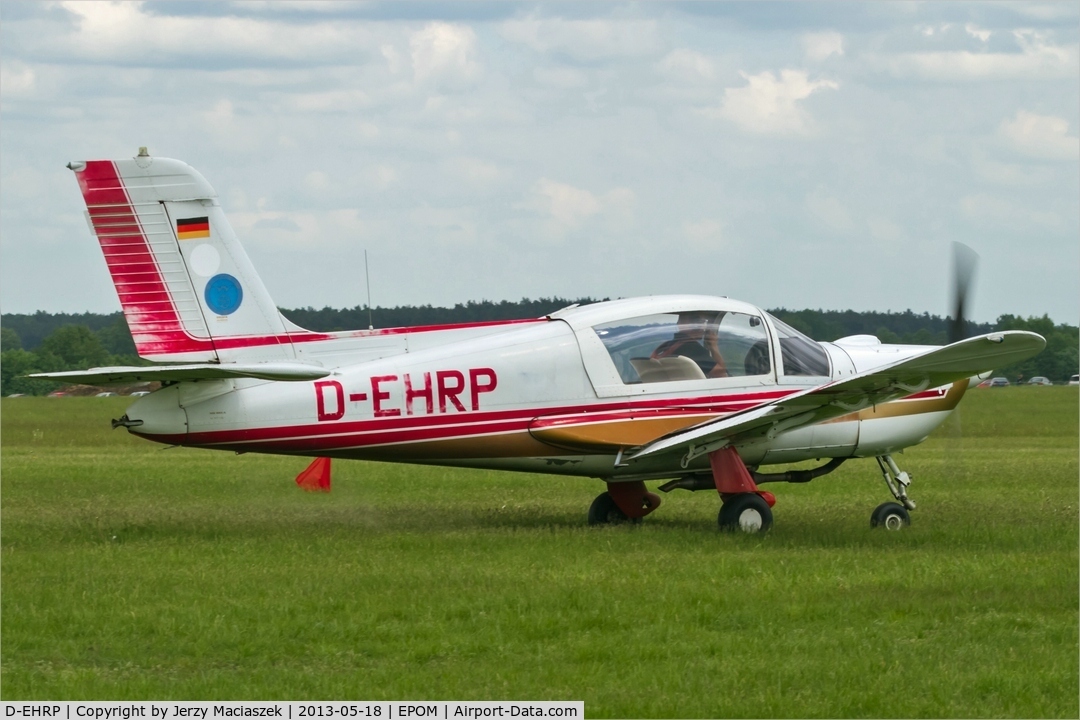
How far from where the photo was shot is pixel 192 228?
1243 centimetres

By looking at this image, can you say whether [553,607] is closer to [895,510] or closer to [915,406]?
[895,510]

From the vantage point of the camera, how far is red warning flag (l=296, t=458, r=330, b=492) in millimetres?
15562

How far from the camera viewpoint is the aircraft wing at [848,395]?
11.2m

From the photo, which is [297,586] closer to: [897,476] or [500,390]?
[500,390]

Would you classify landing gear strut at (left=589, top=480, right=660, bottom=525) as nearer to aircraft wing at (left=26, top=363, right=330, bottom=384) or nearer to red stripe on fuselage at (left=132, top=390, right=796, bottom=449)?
red stripe on fuselage at (left=132, top=390, right=796, bottom=449)

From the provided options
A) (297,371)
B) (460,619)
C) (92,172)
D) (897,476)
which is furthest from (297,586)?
(897,476)

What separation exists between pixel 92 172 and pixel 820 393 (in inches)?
259

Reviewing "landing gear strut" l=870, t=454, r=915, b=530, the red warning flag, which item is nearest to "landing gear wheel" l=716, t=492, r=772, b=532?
"landing gear strut" l=870, t=454, r=915, b=530

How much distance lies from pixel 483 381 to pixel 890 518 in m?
4.02

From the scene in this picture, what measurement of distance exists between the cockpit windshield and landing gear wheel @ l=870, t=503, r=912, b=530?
1.36 meters

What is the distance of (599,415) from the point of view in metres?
12.5

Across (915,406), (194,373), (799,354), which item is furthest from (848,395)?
(194,373)

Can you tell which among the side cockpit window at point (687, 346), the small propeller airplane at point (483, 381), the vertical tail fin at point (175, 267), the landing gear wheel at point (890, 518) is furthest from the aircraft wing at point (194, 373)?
the landing gear wheel at point (890, 518)
